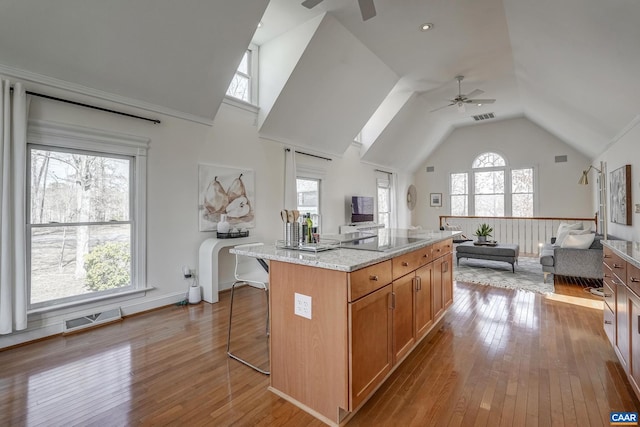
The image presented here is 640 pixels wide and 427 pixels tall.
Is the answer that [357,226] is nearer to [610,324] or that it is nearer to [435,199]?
[435,199]

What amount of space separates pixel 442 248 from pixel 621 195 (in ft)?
11.5

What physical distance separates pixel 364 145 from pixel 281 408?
20.6 feet

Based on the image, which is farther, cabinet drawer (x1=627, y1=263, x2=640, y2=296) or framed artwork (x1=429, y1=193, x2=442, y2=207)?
framed artwork (x1=429, y1=193, x2=442, y2=207)

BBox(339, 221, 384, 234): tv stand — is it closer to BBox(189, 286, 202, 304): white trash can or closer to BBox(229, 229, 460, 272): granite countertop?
BBox(189, 286, 202, 304): white trash can

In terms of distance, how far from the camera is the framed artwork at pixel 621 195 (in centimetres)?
411

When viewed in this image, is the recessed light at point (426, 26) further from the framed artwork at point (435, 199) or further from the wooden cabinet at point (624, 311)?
the framed artwork at point (435, 199)

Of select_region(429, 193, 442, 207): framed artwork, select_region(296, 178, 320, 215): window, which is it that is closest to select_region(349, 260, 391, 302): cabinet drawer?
select_region(296, 178, 320, 215): window

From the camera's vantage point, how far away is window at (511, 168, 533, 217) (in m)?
8.16

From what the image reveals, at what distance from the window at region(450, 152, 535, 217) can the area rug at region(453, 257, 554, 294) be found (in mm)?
2437

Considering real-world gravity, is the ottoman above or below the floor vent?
above

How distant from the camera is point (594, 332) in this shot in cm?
287

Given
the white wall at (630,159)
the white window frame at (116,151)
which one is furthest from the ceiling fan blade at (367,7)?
the white wall at (630,159)

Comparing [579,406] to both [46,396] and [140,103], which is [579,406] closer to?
[46,396]

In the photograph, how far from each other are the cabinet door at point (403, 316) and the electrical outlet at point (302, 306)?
615mm
